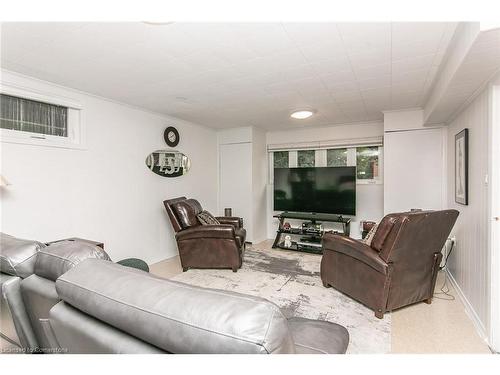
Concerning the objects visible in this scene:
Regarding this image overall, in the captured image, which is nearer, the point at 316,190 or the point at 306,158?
the point at 316,190

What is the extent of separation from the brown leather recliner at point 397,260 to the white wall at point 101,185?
2.86 meters

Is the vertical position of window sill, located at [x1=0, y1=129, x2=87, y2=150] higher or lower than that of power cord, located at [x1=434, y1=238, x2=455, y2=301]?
higher

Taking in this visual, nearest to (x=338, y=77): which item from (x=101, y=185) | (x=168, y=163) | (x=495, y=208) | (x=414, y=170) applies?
(x=495, y=208)

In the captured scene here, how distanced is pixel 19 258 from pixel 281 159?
4.74 m

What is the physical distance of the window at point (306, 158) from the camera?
513 cm

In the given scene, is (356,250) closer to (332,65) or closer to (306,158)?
(332,65)

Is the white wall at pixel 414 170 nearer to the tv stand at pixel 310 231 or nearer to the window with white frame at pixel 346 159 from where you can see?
the window with white frame at pixel 346 159

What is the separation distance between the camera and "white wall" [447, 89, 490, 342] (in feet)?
6.81

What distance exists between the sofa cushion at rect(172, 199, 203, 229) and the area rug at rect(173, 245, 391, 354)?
68 cm

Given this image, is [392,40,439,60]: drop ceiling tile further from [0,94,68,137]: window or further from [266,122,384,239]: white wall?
[0,94,68,137]: window

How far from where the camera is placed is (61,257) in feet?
3.67

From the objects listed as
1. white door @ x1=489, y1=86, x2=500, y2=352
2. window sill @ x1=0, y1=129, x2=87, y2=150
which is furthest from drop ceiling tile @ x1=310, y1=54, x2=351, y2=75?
window sill @ x1=0, y1=129, x2=87, y2=150

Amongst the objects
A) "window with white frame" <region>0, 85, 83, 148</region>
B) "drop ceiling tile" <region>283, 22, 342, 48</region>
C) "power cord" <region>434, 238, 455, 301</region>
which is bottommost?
"power cord" <region>434, 238, 455, 301</region>

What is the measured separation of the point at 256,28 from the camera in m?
1.75
